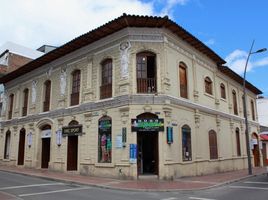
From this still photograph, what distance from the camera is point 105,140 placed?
649 inches

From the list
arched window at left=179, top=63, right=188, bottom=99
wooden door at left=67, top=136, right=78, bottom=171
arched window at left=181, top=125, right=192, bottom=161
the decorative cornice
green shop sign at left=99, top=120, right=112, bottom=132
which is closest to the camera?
the decorative cornice

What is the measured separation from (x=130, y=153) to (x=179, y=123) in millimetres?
3629

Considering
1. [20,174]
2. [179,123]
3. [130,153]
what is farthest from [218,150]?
[20,174]

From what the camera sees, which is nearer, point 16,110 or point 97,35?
point 97,35

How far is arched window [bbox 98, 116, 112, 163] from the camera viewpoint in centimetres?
1617

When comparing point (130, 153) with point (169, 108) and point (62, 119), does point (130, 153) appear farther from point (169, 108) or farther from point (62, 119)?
point (62, 119)

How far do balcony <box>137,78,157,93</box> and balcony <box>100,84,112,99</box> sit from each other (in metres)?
1.93

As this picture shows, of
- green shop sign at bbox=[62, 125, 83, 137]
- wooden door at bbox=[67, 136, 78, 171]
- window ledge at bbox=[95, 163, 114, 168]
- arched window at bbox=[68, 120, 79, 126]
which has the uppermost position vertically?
arched window at bbox=[68, 120, 79, 126]

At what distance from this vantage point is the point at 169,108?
15.7 m

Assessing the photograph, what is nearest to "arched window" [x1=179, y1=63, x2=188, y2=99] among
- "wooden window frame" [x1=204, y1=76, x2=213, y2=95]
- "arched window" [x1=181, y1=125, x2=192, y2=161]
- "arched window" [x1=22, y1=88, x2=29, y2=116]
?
"arched window" [x1=181, y1=125, x2=192, y2=161]

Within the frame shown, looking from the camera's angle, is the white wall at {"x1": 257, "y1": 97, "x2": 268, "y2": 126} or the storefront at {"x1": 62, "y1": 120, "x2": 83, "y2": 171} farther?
the white wall at {"x1": 257, "y1": 97, "x2": 268, "y2": 126}

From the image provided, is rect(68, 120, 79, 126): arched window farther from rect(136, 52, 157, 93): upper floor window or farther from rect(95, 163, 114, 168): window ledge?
rect(136, 52, 157, 93): upper floor window

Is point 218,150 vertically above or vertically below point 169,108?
below

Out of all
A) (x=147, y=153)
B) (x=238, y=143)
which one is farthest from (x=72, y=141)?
(x=238, y=143)
